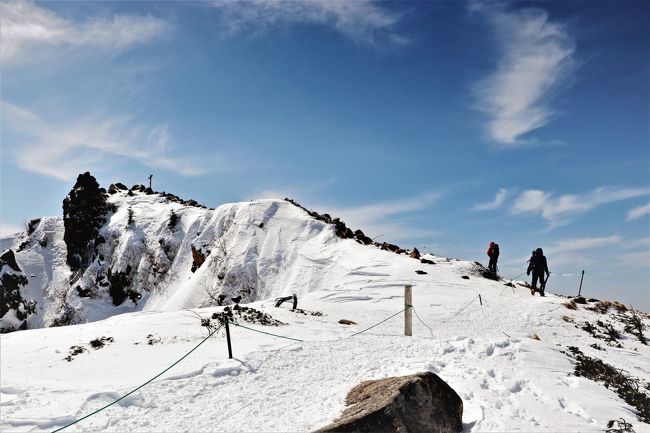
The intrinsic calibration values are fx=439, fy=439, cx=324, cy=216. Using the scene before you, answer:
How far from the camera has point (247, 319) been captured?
13.2 m

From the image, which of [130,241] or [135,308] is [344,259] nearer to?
[135,308]

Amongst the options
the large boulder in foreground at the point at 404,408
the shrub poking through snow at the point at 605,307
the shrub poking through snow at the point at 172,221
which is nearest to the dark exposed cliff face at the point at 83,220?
the shrub poking through snow at the point at 172,221

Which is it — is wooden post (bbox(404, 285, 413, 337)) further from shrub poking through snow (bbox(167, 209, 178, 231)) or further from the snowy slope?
shrub poking through snow (bbox(167, 209, 178, 231))

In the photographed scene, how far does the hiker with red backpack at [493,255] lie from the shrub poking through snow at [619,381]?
15.0 meters

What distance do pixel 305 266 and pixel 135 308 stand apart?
17063 millimetres

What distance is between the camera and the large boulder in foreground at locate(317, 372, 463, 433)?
227 inches

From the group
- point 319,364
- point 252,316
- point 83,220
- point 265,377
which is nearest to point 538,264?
point 252,316

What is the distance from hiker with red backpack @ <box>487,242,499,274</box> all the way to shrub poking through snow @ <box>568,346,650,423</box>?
15.0m

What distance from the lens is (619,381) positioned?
9.46m

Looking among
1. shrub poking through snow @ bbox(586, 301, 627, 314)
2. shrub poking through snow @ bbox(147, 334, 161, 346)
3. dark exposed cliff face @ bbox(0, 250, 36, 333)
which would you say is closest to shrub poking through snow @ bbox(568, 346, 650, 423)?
shrub poking through snow @ bbox(586, 301, 627, 314)

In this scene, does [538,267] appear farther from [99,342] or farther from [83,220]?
[83,220]

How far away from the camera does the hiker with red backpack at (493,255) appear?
86.2 feet

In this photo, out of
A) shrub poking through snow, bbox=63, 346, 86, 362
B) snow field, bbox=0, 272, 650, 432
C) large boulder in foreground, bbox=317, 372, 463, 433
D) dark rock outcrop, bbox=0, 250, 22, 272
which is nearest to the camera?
large boulder in foreground, bbox=317, 372, 463, 433

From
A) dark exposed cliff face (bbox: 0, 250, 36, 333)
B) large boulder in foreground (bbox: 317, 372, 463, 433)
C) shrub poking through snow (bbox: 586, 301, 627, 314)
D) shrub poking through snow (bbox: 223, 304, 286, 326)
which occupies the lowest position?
dark exposed cliff face (bbox: 0, 250, 36, 333)
